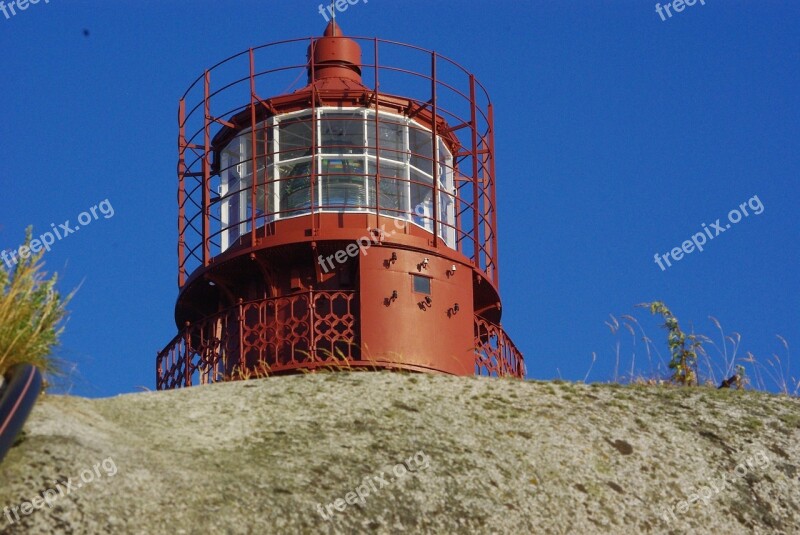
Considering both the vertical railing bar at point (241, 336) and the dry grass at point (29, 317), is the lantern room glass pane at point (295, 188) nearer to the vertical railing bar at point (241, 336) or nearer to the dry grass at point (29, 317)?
the vertical railing bar at point (241, 336)

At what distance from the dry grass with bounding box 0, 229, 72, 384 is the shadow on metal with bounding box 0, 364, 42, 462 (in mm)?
237

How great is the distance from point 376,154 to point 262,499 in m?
8.54

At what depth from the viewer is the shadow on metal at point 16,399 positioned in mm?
13180

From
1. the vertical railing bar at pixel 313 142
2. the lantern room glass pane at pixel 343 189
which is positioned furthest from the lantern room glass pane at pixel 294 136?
the lantern room glass pane at pixel 343 189

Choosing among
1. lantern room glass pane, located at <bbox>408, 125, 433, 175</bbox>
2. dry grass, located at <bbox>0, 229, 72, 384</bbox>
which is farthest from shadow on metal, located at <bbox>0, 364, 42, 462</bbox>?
lantern room glass pane, located at <bbox>408, 125, 433, 175</bbox>

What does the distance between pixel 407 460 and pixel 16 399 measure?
4365 mm

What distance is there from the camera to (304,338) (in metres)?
20.3

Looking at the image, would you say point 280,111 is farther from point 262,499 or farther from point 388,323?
point 262,499
